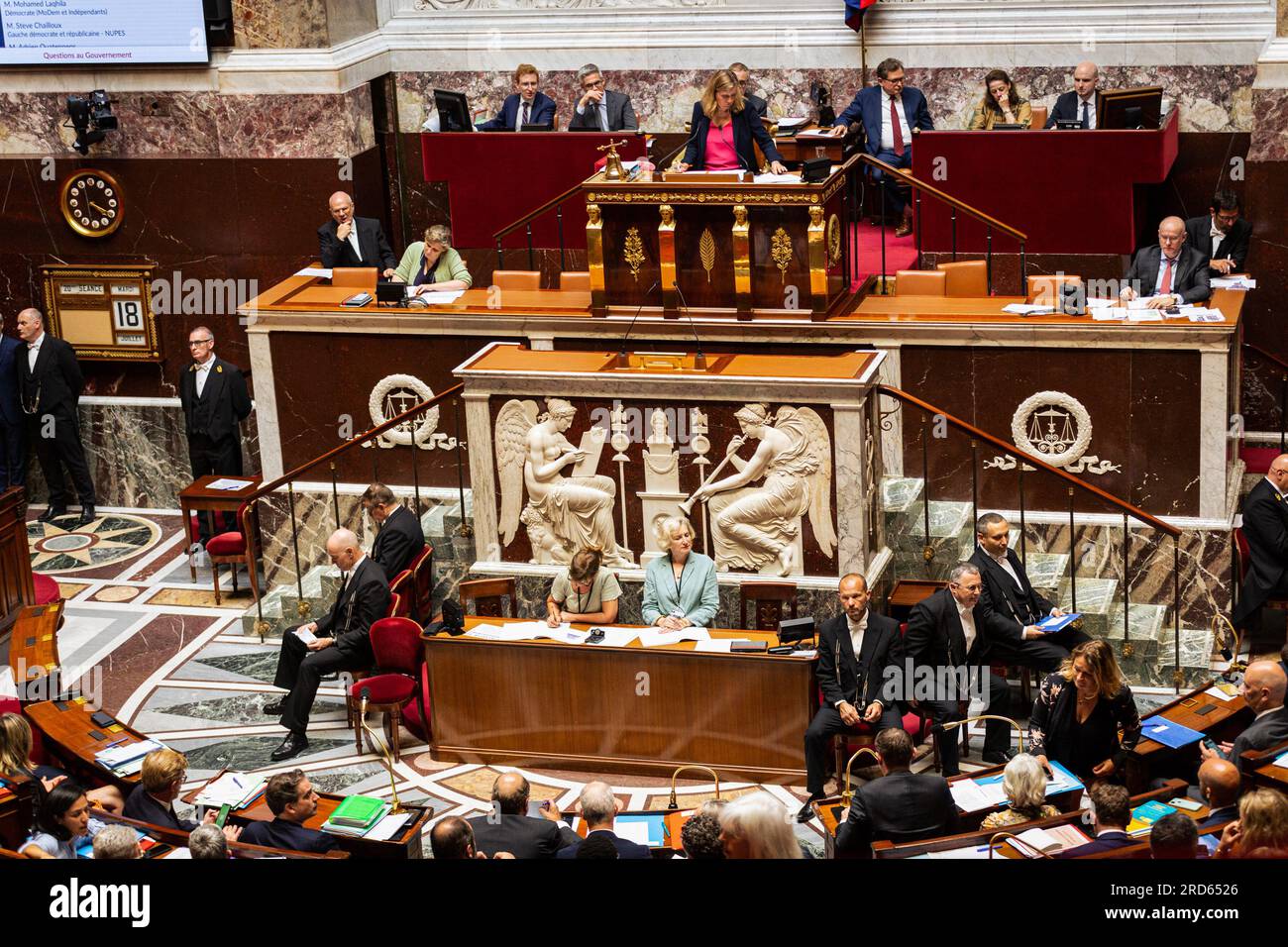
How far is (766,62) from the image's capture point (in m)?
14.6

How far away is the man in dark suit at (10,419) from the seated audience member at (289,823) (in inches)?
273

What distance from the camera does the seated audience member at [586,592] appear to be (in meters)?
9.65

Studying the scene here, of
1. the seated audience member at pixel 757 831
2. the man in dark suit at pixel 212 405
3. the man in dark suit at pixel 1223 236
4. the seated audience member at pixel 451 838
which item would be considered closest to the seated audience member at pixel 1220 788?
the seated audience member at pixel 757 831

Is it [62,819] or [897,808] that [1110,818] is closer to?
[897,808]

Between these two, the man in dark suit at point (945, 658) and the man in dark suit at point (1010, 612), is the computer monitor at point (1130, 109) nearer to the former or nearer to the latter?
the man in dark suit at point (1010, 612)

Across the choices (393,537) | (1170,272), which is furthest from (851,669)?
(1170,272)

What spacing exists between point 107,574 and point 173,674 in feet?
6.98

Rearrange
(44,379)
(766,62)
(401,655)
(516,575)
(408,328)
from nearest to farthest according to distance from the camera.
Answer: (401,655)
(516,575)
(408,328)
(44,379)
(766,62)

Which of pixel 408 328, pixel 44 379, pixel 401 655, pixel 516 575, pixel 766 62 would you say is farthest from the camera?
pixel 766 62

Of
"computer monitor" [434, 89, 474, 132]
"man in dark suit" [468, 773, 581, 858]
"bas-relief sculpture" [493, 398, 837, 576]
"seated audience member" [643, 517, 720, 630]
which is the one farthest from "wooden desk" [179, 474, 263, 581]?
"man in dark suit" [468, 773, 581, 858]

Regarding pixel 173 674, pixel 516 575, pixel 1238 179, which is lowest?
pixel 173 674

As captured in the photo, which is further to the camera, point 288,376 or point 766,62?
point 766,62

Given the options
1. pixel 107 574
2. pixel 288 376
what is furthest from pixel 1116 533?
pixel 107 574

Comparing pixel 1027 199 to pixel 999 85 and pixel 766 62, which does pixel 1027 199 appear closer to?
pixel 999 85
